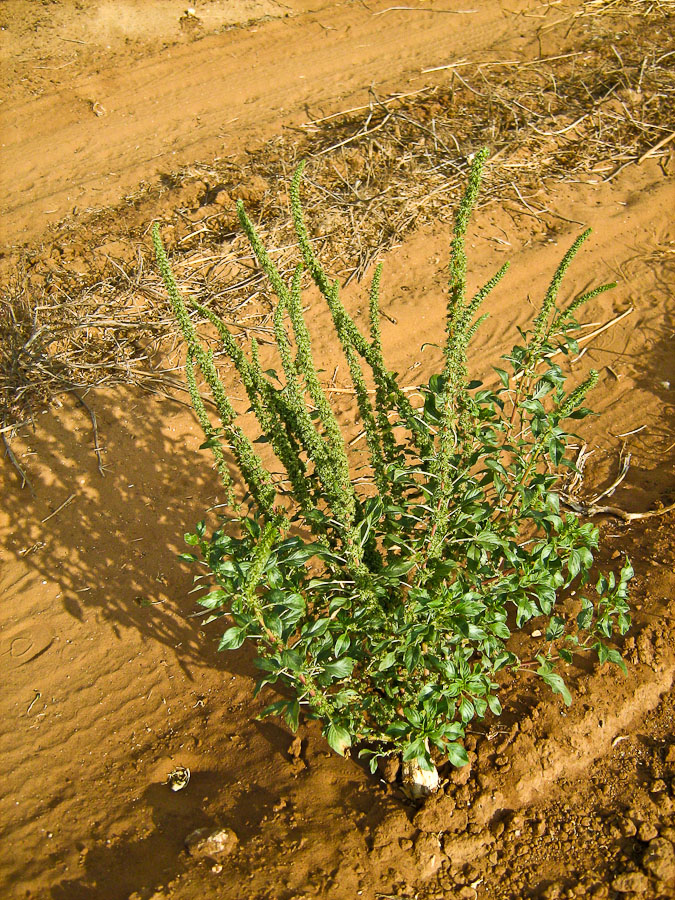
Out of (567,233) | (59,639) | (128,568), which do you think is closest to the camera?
(59,639)

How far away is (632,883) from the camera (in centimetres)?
250

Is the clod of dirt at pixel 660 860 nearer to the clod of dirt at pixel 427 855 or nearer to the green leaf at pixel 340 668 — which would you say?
the clod of dirt at pixel 427 855

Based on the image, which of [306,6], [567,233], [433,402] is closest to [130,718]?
[433,402]

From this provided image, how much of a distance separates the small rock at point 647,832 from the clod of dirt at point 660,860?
2cm

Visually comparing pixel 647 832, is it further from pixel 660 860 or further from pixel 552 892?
pixel 552 892

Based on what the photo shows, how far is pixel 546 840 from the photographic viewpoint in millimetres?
2717

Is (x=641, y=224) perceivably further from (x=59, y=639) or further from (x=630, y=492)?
(x=59, y=639)

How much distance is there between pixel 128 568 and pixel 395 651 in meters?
2.37

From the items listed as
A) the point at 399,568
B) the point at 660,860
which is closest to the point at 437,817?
the point at 660,860

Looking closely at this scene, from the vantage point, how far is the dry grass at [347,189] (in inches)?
210

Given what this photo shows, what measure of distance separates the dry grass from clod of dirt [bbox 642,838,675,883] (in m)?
4.03

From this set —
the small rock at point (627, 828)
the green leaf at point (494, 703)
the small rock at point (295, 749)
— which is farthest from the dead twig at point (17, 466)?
the small rock at point (627, 828)

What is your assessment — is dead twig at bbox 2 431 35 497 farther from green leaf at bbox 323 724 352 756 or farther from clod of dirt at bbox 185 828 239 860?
green leaf at bbox 323 724 352 756

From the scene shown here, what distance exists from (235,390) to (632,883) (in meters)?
3.85
